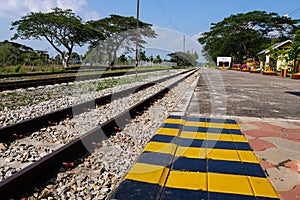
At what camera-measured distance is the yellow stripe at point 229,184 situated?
6.20 feet

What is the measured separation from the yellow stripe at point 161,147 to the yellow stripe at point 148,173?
1.34ft

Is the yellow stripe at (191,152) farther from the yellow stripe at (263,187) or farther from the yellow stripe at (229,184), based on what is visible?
the yellow stripe at (263,187)

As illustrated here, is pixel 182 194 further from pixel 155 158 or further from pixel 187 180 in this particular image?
pixel 155 158

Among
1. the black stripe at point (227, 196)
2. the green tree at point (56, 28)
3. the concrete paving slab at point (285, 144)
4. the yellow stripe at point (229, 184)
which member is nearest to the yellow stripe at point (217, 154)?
the yellow stripe at point (229, 184)

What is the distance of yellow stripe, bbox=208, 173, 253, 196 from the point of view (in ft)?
6.20

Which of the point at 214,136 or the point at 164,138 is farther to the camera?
the point at 214,136

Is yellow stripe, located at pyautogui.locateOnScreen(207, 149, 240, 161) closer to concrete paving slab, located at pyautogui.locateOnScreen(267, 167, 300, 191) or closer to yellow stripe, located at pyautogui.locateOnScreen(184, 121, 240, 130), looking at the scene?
concrete paving slab, located at pyautogui.locateOnScreen(267, 167, 300, 191)

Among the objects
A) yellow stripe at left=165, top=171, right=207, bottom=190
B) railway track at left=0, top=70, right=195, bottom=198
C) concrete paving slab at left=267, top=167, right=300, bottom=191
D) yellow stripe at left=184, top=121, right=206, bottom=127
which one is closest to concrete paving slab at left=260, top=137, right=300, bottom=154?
concrete paving slab at left=267, top=167, right=300, bottom=191

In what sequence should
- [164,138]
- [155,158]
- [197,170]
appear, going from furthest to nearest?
[164,138] → [155,158] → [197,170]

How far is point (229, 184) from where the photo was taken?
6.53ft

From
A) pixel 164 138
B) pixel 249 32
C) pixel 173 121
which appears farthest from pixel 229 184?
pixel 249 32

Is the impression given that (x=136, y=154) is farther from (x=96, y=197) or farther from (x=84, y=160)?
(x=96, y=197)

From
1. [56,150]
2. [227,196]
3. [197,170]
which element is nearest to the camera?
[227,196]

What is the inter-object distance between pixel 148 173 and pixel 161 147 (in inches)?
26.8
